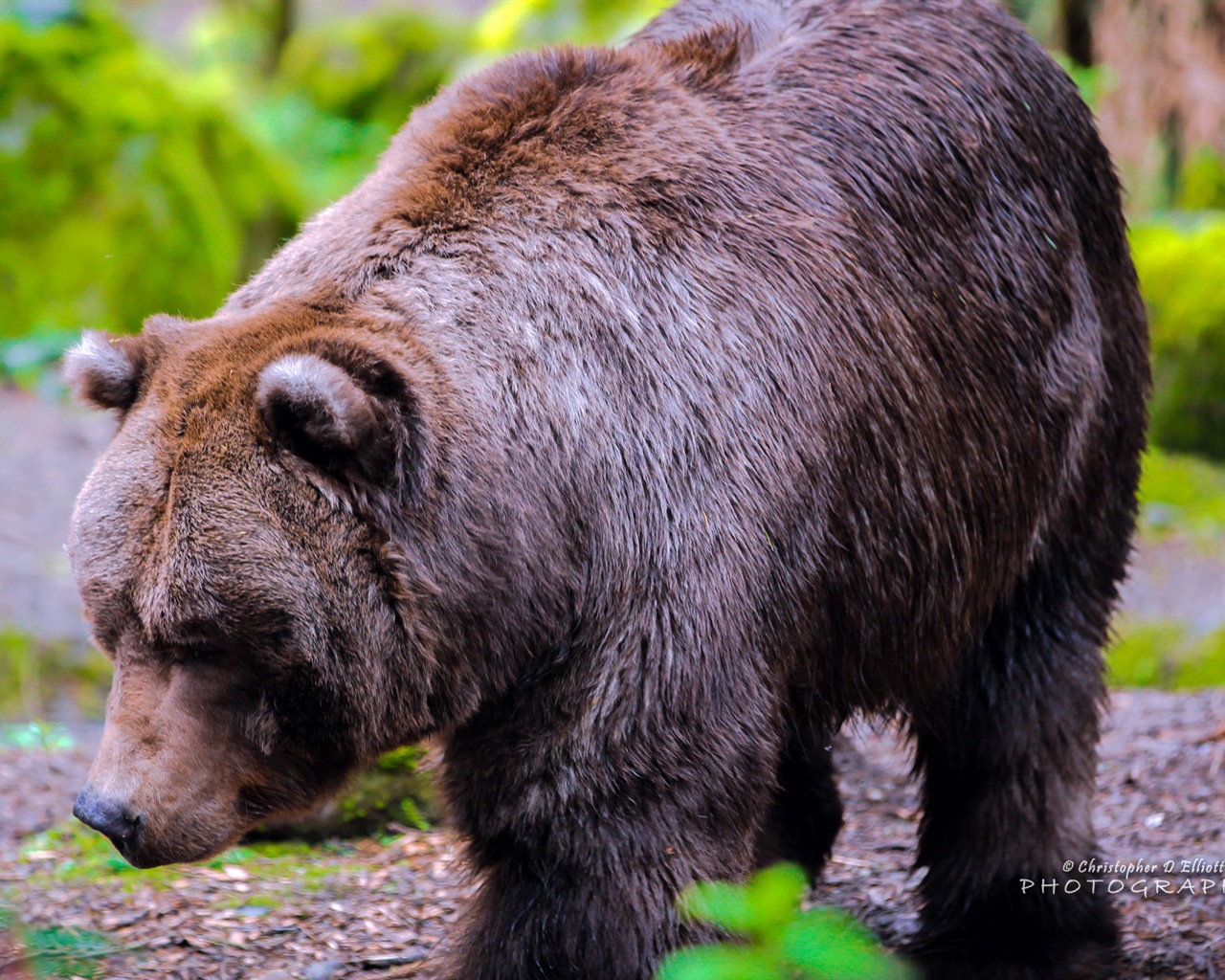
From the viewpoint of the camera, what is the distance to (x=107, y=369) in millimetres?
3631

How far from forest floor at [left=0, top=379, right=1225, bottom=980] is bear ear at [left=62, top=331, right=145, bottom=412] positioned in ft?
4.32

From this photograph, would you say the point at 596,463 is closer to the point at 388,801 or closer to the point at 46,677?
the point at 388,801

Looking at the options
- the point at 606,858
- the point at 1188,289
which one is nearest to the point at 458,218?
the point at 606,858

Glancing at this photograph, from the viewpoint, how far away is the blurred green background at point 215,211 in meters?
9.80

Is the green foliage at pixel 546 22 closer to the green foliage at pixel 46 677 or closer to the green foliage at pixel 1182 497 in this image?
the green foliage at pixel 1182 497

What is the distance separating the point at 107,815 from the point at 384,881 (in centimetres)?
202

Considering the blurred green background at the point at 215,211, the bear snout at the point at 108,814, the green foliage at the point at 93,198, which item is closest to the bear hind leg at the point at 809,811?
the bear snout at the point at 108,814

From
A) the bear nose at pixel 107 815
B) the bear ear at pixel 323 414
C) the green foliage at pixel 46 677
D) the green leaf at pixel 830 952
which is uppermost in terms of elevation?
the bear ear at pixel 323 414

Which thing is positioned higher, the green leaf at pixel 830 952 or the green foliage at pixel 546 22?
the green foliage at pixel 546 22

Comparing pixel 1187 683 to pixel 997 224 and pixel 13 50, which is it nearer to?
pixel 997 224

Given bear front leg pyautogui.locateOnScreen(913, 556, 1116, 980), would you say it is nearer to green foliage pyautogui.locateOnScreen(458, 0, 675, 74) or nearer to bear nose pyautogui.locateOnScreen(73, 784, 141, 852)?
bear nose pyautogui.locateOnScreen(73, 784, 141, 852)

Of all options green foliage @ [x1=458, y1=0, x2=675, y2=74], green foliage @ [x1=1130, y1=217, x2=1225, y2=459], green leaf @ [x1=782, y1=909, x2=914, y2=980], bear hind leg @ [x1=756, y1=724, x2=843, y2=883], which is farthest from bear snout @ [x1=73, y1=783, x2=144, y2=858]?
green foliage @ [x1=458, y1=0, x2=675, y2=74]

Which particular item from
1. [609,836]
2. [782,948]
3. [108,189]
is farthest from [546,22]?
[782,948]

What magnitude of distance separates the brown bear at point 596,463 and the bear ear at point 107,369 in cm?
1
